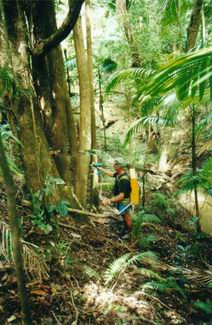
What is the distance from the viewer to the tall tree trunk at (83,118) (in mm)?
5633

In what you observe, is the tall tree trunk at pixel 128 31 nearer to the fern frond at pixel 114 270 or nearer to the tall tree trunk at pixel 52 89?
the tall tree trunk at pixel 52 89

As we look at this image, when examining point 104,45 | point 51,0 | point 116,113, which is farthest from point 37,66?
point 116,113

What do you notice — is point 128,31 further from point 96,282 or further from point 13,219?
point 13,219

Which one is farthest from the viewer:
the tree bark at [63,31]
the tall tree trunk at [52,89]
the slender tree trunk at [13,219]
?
the tall tree trunk at [52,89]

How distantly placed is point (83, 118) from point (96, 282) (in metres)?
2.91

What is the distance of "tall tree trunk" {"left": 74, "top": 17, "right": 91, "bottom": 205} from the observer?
18.5ft

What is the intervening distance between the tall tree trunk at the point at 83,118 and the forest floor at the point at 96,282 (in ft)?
2.14

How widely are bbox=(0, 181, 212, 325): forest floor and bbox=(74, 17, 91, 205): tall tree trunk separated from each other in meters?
0.65

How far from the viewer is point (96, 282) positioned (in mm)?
3912

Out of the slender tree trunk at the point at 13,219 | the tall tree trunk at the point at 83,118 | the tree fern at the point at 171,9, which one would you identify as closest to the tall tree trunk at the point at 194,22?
the tree fern at the point at 171,9

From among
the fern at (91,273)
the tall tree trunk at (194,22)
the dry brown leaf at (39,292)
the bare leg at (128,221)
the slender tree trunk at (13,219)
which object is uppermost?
the tall tree trunk at (194,22)

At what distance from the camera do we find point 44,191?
4.02 metres

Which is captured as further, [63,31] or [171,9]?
[171,9]

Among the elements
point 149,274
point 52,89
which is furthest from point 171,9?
point 149,274
